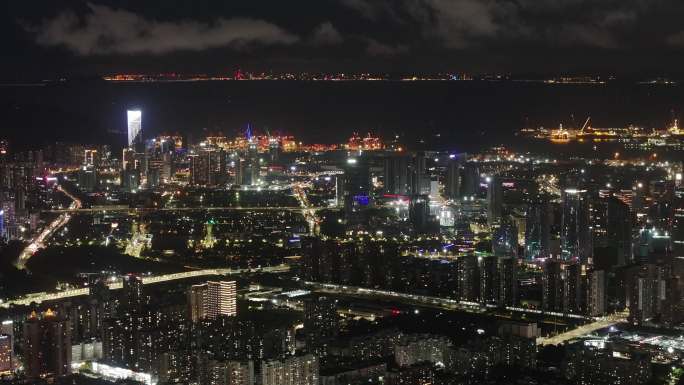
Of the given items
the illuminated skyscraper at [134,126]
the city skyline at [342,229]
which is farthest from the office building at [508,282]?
the illuminated skyscraper at [134,126]

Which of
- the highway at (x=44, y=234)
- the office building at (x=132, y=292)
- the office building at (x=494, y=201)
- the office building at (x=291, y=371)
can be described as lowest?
the office building at (x=291, y=371)

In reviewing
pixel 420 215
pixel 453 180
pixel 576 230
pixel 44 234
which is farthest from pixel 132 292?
pixel 453 180

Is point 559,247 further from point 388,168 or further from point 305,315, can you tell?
point 388,168

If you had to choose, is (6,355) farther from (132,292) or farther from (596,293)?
(596,293)

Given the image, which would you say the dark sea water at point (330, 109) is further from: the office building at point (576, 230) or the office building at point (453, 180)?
the office building at point (576, 230)

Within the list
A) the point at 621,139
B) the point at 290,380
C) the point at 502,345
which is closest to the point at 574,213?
the point at 621,139
